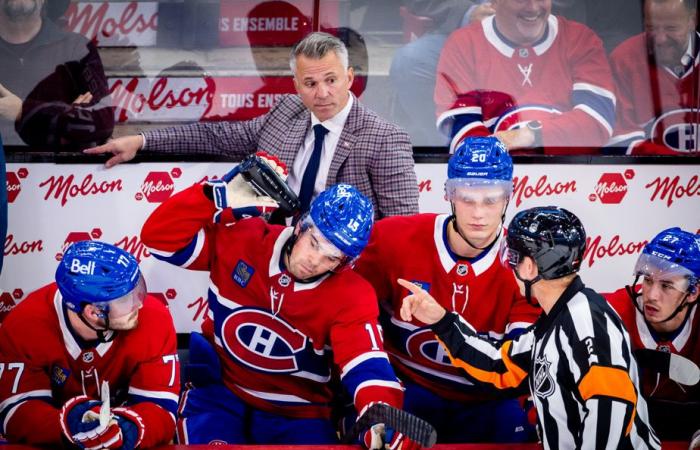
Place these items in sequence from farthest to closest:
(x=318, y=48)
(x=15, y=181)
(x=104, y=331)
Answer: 1. (x=15, y=181)
2. (x=318, y=48)
3. (x=104, y=331)

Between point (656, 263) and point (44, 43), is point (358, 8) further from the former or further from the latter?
point (656, 263)

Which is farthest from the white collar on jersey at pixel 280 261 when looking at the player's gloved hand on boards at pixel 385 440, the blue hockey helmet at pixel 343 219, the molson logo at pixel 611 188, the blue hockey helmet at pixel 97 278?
the molson logo at pixel 611 188

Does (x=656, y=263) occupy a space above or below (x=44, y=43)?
below

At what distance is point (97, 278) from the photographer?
107 inches

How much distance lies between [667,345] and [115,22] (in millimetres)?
2635

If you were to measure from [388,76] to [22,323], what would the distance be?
77.7 inches

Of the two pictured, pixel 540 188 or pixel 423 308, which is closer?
pixel 423 308

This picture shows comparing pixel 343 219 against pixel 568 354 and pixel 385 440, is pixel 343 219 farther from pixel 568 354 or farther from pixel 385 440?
pixel 568 354

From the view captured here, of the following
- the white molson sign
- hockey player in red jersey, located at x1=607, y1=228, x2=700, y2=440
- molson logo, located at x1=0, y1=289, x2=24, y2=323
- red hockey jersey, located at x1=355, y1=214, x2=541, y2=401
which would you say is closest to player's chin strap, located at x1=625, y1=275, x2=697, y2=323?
hockey player in red jersey, located at x1=607, y1=228, x2=700, y2=440

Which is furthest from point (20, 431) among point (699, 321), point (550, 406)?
point (699, 321)

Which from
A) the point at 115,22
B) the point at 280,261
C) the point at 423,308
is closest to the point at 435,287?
the point at 423,308

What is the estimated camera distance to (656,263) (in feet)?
10.3

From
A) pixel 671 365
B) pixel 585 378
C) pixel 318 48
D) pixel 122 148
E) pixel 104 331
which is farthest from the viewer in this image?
pixel 122 148

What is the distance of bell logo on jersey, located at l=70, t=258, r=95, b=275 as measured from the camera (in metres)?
2.71
